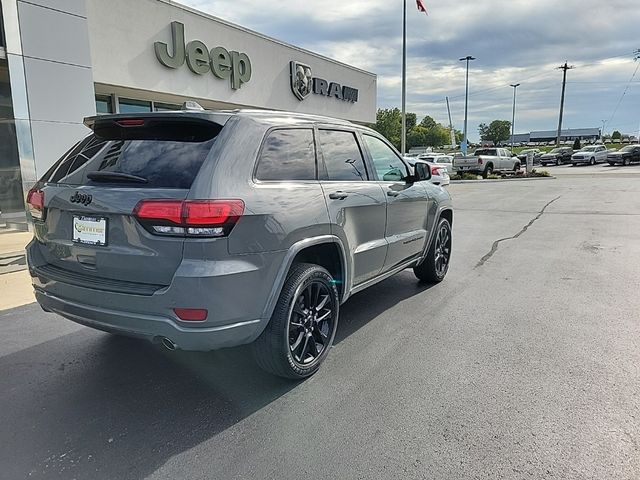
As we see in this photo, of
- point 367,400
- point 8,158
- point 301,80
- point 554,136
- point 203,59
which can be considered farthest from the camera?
point 554,136

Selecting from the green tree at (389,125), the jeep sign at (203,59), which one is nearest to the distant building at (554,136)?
the green tree at (389,125)

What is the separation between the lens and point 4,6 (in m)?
8.00

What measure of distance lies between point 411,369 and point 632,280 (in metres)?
4.12

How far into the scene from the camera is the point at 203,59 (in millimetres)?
14500

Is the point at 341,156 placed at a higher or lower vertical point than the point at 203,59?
lower

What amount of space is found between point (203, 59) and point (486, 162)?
20.5m

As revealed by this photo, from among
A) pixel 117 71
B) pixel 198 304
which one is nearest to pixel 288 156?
pixel 198 304

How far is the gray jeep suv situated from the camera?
105 inches

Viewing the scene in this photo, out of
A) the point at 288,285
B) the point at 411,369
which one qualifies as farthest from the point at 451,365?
the point at 288,285

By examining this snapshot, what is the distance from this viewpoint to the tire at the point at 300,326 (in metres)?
3.10

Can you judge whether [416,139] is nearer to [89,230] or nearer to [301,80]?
[301,80]

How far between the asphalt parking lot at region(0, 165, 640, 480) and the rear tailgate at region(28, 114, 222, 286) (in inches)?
35.7

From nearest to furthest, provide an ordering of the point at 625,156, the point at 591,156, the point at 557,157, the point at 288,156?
the point at 288,156 → the point at 625,156 → the point at 591,156 → the point at 557,157

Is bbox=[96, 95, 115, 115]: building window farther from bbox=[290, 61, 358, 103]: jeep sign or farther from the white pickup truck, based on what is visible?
the white pickup truck
